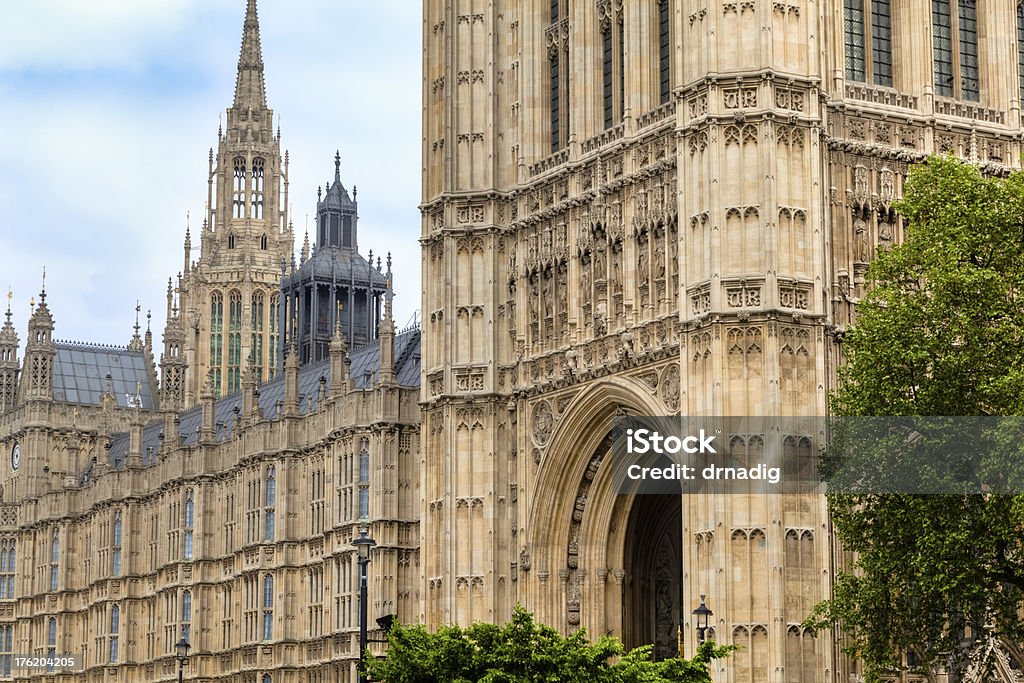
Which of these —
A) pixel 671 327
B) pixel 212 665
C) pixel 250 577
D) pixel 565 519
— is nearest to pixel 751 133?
pixel 671 327

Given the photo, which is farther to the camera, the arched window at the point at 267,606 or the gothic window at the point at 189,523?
the gothic window at the point at 189,523

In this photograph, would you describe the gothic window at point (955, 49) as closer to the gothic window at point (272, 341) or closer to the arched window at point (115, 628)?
the arched window at point (115, 628)

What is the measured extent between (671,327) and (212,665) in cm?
3754

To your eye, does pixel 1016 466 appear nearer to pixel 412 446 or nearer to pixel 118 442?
pixel 412 446

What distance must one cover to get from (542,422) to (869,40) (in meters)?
14.9

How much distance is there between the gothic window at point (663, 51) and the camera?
5972 centimetres

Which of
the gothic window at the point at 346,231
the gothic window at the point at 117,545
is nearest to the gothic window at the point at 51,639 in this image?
the gothic window at the point at 117,545

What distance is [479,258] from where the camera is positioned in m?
64.2

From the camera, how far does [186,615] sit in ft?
291

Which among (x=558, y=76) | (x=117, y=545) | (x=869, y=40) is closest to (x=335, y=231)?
(x=117, y=545)

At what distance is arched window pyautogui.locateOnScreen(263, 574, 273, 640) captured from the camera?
3172 inches

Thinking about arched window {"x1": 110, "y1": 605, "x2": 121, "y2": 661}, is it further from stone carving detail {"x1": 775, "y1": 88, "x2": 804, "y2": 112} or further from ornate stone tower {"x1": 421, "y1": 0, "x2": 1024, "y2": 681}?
stone carving detail {"x1": 775, "y1": 88, "x2": 804, "y2": 112}

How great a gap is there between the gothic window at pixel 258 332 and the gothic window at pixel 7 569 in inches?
1133

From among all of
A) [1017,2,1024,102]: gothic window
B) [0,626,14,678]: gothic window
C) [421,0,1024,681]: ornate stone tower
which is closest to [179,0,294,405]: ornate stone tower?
[0,626,14,678]: gothic window
